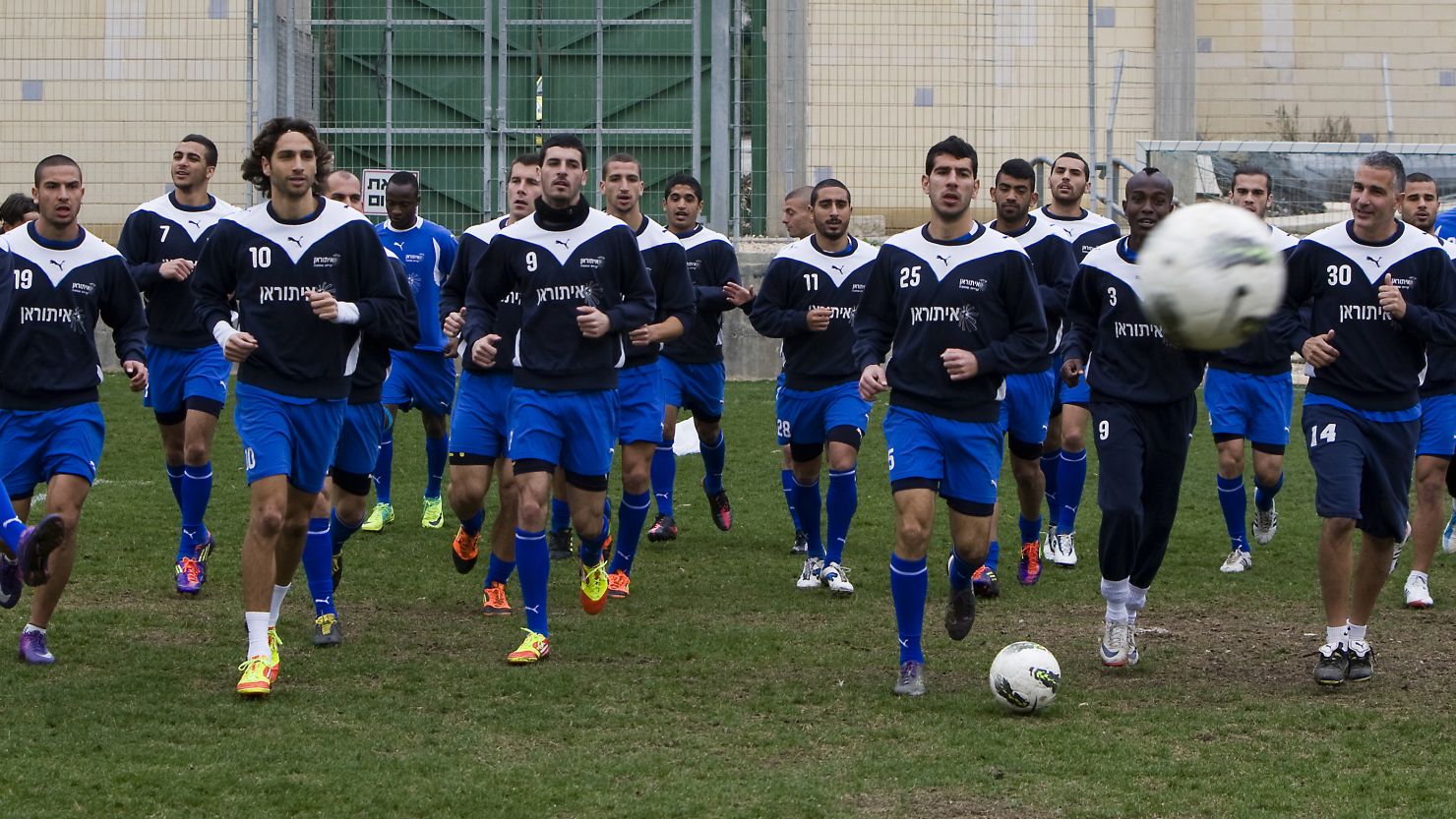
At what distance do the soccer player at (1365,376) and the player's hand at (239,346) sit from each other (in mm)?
4112

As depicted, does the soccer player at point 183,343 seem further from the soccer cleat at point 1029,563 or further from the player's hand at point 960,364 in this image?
the soccer cleat at point 1029,563

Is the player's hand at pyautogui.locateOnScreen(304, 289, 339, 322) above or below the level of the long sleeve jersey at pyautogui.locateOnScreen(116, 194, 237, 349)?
below

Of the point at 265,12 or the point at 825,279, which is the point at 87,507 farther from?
the point at 265,12

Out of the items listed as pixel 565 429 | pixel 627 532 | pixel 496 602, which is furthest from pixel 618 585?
pixel 565 429

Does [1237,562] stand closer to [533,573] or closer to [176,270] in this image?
[533,573]

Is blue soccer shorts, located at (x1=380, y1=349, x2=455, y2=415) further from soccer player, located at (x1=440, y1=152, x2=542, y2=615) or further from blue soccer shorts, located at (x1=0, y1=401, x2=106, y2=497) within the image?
blue soccer shorts, located at (x1=0, y1=401, x2=106, y2=497)

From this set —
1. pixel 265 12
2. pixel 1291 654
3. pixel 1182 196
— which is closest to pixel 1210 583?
pixel 1291 654

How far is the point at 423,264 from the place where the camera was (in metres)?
11.1

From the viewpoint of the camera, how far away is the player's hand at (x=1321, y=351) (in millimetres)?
7367

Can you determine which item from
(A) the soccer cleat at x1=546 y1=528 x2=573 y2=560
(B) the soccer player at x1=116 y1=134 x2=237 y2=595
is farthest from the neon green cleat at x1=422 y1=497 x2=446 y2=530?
(B) the soccer player at x1=116 y1=134 x2=237 y2=595

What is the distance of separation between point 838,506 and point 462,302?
2275 millimetres

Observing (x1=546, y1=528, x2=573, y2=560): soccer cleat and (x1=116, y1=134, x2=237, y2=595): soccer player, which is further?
(x1=546, y1=528, x2=573, y2=560): soccer cleat

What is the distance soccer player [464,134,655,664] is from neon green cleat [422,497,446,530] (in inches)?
147

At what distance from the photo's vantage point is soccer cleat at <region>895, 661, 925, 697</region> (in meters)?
7.17
